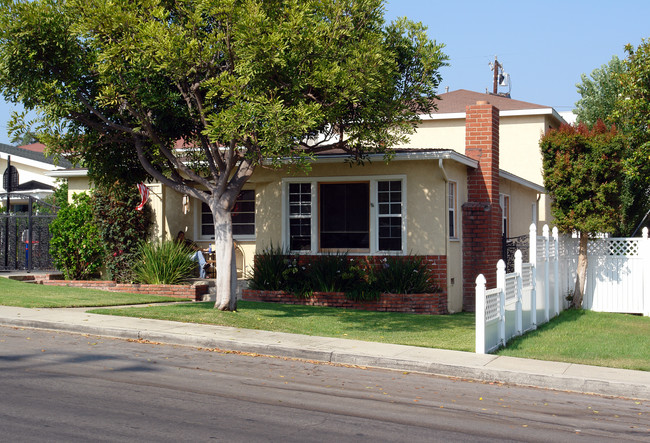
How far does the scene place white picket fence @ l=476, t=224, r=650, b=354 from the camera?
11859 mm

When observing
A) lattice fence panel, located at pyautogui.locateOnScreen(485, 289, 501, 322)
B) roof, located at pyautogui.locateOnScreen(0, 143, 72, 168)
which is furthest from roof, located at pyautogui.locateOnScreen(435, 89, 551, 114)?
roof, located at pyautogui.locateOnScreen(0, 143, 72, 168)

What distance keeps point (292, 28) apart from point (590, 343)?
7.49m

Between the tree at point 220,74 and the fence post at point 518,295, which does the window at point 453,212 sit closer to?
the tree at point 220,74

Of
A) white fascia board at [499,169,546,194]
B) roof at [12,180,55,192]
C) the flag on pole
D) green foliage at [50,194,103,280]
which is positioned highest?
roof at [12,180,55,192]

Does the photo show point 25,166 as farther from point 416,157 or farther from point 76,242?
point 416,157

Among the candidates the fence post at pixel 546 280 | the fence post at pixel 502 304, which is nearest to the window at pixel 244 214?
the fence post at pixel 546 280

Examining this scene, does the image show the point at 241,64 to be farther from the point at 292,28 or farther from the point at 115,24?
the point at 115,24

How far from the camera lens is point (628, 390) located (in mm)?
9000

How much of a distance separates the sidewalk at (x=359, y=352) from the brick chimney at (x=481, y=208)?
683cm

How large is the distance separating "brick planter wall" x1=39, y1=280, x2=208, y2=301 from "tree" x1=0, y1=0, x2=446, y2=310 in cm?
329

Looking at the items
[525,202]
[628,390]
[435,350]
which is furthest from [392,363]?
[525,202]

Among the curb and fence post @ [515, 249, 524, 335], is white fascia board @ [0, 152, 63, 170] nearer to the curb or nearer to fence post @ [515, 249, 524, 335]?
the curb

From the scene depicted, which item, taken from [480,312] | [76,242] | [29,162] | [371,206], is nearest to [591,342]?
[480,312]

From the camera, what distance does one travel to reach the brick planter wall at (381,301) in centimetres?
1616
